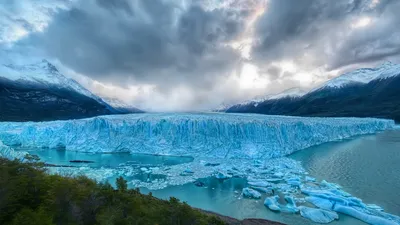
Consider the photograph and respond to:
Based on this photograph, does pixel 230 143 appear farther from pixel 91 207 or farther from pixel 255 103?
pixel 255 103

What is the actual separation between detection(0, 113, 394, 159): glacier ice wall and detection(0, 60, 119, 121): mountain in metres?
27.9

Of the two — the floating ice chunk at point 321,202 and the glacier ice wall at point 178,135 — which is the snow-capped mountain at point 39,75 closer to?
the glacier ice wall at point 178,135

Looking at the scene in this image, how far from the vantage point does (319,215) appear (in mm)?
7672

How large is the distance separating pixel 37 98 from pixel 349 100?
8978 centimetres

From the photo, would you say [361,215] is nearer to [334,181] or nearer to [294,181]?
[294,181]

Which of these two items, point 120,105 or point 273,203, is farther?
point 120,105

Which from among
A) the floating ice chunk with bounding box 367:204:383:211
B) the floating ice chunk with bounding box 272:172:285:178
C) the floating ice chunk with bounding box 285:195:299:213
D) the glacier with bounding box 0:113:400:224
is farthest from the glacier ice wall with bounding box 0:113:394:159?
the floating ice chunk with bounding box 367:204:383:211

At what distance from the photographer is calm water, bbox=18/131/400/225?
28.0ft

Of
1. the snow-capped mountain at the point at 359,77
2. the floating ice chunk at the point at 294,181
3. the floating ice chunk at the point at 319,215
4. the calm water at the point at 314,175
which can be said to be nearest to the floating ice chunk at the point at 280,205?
the calm water at the point at 314,175

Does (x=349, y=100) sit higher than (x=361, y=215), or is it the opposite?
(x=349, y=100)

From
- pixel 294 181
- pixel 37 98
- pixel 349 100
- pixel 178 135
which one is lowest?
pixel 294 181

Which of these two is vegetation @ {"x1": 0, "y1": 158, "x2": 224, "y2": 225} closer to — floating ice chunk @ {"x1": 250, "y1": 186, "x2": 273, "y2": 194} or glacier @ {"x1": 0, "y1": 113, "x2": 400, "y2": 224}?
glacier @ {"x1": 0, "y1": 113, "x2": 400, "y2": 224}

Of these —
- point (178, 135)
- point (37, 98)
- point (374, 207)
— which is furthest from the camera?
point (37, 98)

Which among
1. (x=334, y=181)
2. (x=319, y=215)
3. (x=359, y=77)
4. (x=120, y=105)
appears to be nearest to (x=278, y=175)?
(x=334, y=181)
